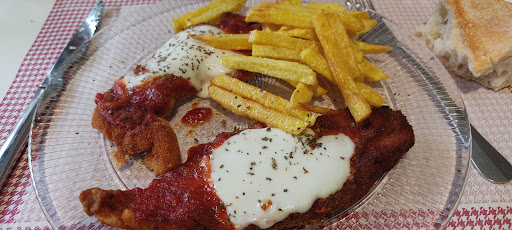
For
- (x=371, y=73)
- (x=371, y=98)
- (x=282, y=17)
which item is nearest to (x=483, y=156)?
(x=371, y=98)

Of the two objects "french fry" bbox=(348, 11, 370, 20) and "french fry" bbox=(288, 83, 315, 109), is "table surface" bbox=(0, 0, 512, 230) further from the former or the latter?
"french fry" bbox=(288, 83, 315, 109)

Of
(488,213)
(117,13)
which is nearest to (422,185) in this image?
(488,213)

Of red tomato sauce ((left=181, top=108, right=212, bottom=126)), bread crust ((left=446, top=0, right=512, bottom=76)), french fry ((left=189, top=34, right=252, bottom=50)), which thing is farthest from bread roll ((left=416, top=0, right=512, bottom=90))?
red tomato sauce ((left=181, top=108, right=212, bottom=126))

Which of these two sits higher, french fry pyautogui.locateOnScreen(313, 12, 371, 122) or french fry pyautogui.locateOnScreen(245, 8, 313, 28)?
french fry pyautogui.locateOnScreen(245, 8, 313, 28)

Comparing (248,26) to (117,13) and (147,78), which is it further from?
(117,13)

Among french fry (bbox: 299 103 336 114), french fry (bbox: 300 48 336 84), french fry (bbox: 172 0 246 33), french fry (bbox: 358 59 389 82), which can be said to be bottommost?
french fry (bbox: 358 59 389 82)

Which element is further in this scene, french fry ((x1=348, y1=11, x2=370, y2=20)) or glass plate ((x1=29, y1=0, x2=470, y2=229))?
french fry ((x1=348, y1=11, x2=370, y2=20))
